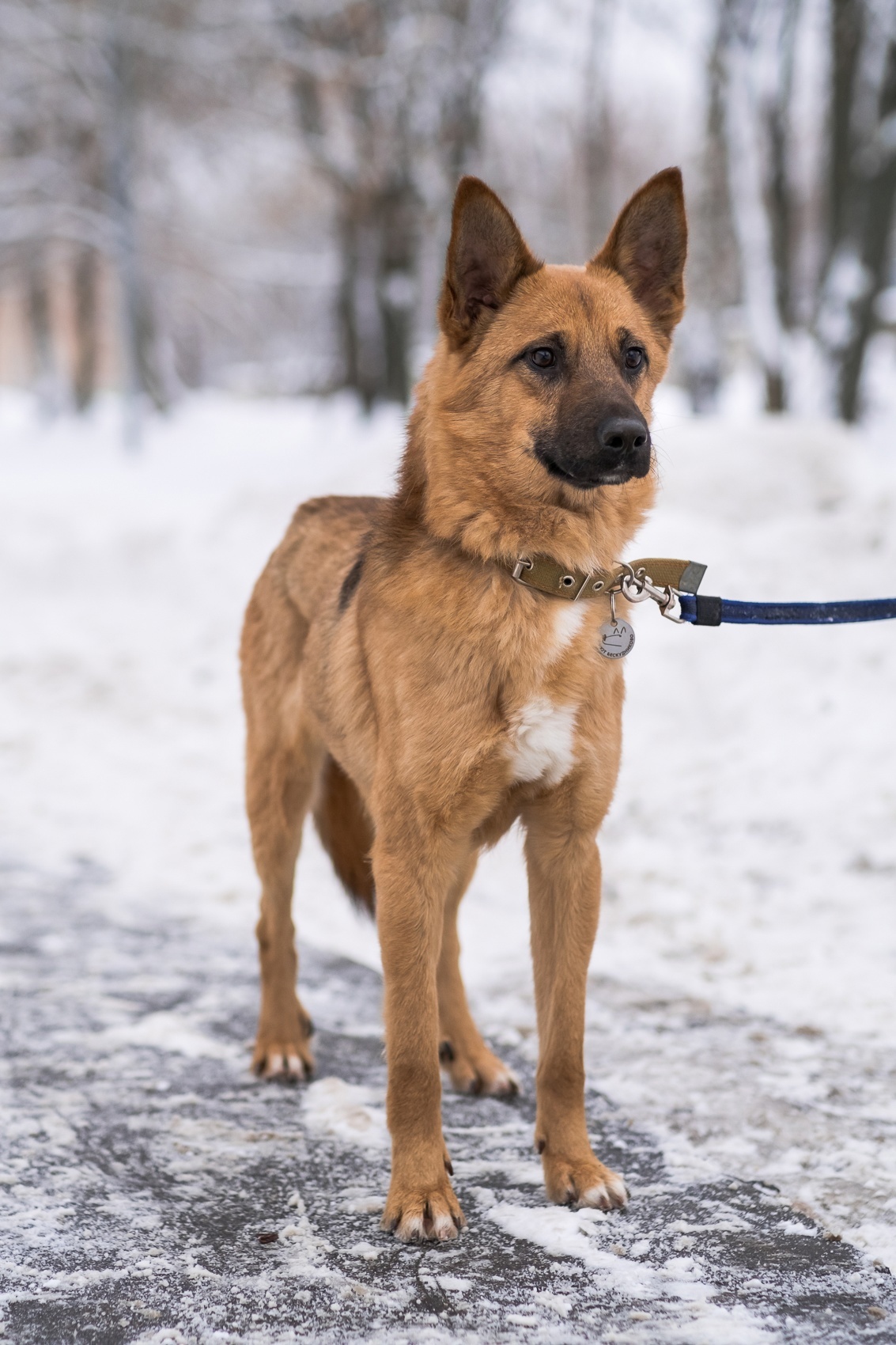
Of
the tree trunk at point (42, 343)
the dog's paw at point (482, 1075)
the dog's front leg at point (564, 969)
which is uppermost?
the tree trunk at point (42, 343)

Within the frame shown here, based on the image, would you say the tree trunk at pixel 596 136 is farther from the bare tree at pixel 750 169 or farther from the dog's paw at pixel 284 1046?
the dog's paw at pixel 284 1046

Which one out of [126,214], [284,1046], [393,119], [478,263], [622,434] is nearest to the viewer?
[622,434]

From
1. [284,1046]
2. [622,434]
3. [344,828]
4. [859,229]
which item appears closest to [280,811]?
[344,828]

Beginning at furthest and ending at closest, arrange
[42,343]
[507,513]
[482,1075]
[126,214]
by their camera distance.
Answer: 1. [42,343]
2. [126,214]
3. [482,1075]
4. [507,513]

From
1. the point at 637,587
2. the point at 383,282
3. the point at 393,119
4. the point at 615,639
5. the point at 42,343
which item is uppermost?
the point at 393,119

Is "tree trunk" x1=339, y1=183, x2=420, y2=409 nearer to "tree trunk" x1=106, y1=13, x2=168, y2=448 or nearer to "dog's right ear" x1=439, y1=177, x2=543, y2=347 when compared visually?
"tree trunk" x1=106, y1=13, x2=168, y2=448

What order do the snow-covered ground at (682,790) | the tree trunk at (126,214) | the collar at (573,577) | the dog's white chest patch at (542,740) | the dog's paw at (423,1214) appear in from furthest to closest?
the tree trunk at (126,214), the snow-covered ground at (682,790), the collar at (573,577), the dog's white chest patch at (542,740), the dog's paw at (423,1214)

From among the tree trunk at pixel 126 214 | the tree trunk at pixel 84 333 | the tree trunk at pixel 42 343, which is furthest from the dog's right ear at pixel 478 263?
the tree trunk at pixel 84 333

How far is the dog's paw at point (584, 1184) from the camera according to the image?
9.64 feet

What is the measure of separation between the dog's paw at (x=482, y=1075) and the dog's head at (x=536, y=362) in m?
1.73

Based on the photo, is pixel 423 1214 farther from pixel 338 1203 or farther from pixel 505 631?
pixel 505 631

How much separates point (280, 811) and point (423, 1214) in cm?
149

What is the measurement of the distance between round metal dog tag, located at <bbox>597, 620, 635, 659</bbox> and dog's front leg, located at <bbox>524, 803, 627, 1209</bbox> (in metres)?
0.41

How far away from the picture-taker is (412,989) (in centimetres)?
297
